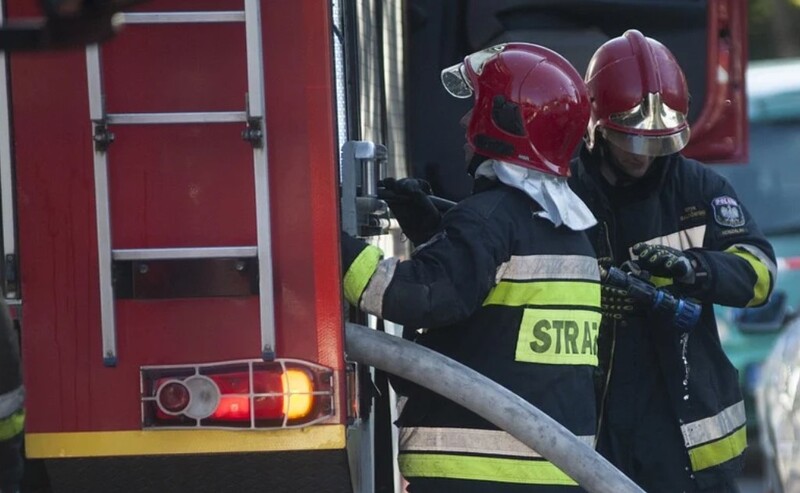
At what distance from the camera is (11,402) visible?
2744 millimetres

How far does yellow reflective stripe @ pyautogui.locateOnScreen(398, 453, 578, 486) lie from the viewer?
331 centimetres

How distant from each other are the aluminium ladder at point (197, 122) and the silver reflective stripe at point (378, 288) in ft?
0.90

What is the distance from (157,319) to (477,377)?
699mm

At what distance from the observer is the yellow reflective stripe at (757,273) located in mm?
4031

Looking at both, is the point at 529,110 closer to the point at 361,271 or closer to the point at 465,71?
the point at 465,71

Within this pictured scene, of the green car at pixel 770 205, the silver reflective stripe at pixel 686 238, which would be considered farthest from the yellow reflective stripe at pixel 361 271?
the green car at pixel 770 205

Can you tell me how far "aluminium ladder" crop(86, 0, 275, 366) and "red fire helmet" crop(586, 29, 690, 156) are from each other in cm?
135

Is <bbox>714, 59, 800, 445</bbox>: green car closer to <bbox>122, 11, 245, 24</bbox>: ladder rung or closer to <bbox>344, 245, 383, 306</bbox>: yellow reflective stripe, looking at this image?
<bbox>344, 245, 383, 306</bbox>: yellow reflective stripe

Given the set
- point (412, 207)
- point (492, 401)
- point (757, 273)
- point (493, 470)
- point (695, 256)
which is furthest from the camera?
point (757, 273)

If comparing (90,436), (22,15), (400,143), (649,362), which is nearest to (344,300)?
(90,436)

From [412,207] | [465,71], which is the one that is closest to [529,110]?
[465,71]

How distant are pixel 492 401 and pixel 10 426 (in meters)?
1.02

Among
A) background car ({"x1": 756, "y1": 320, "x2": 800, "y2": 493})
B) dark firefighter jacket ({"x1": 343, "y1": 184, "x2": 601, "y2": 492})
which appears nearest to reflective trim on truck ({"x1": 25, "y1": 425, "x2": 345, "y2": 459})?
dark firefighter jacket ({"x1": 343, "y1": 184, "x2": 601, "y2": 492})

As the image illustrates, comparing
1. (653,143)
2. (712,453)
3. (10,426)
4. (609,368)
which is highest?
(653,143)
